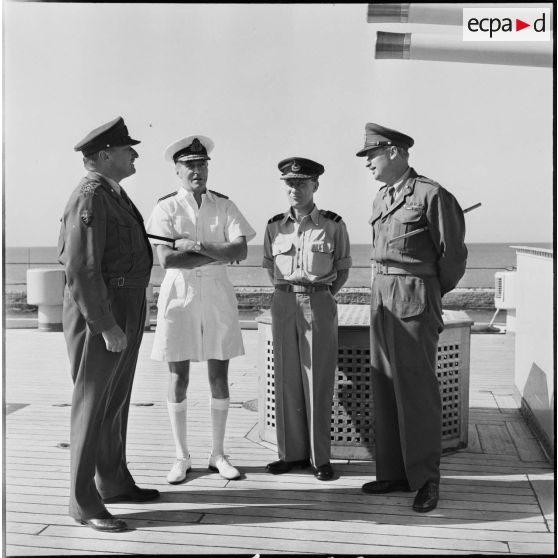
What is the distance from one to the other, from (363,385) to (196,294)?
1.12 metres

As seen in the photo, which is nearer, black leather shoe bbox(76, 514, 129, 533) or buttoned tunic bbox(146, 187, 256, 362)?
black leather shoe bbox(76, 514, 129, 533)

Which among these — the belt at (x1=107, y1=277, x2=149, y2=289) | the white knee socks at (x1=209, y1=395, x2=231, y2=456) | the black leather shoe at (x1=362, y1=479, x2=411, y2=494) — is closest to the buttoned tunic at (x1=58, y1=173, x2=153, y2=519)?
the belt at (x1=107, y1=277, x2=149, y2=289)

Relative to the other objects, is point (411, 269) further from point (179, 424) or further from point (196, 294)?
point (179, 424)

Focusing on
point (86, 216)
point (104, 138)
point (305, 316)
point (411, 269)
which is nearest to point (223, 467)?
point (305, 316)

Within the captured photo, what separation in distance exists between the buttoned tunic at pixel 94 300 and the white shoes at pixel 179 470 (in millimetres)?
494

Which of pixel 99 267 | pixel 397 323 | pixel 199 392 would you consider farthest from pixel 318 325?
pixel 199 392

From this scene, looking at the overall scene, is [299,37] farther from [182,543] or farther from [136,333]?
[182,543]

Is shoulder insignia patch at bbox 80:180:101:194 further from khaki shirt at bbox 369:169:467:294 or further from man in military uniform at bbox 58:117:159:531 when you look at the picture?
khaki shirt at bbox 369:169:467:294

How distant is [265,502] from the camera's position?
3.63 m

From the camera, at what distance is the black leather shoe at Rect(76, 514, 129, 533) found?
3236mm

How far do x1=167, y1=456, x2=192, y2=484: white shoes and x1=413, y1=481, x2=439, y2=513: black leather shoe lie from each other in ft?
3.97

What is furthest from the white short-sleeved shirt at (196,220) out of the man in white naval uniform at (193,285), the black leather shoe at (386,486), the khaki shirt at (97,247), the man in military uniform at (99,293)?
the black leather shoe at (386,486)

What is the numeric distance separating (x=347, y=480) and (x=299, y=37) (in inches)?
88.0

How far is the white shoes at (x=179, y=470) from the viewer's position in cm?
392
